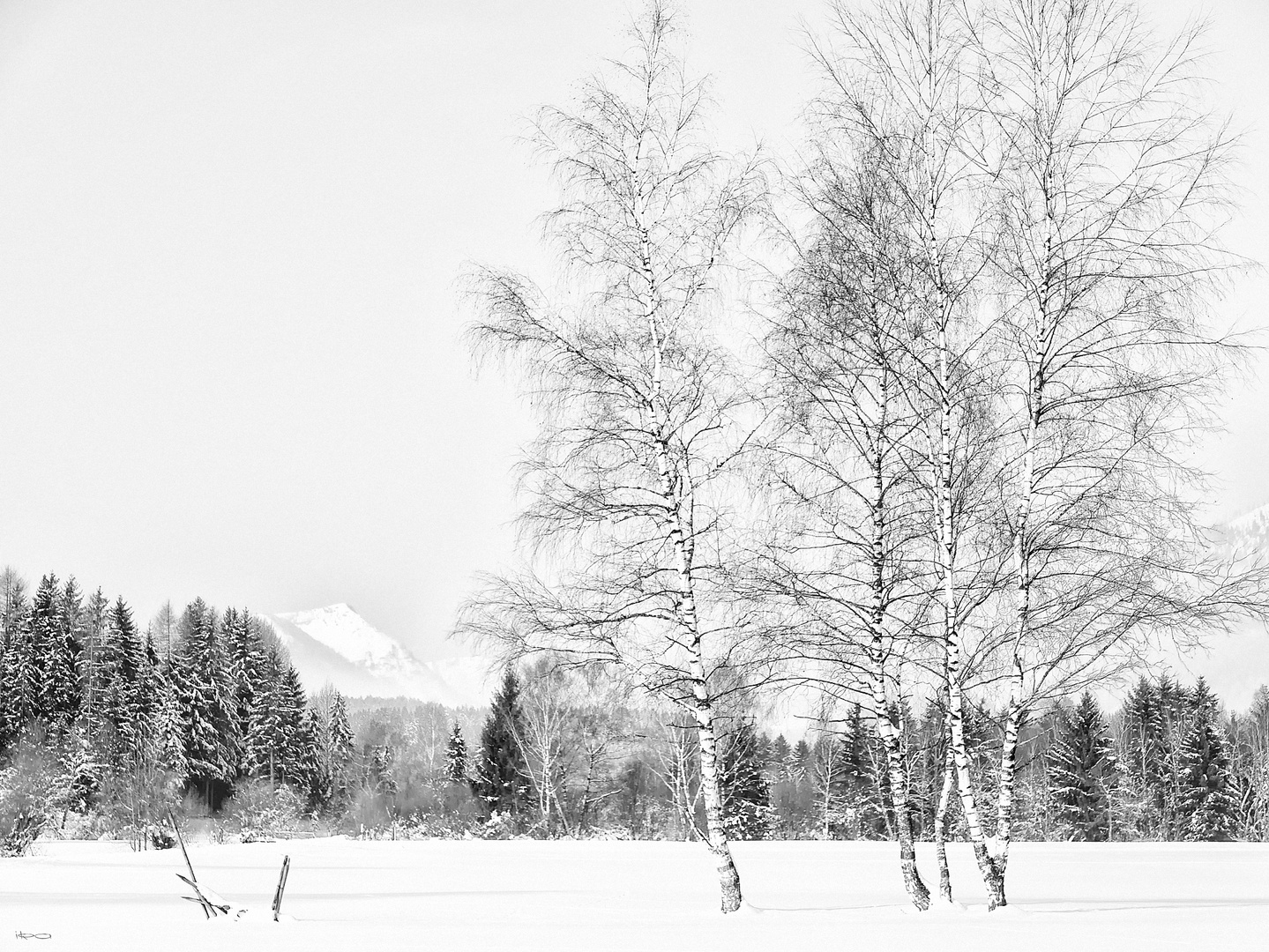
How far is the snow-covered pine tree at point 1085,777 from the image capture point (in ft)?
142

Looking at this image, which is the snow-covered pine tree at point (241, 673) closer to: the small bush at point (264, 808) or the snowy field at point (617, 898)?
the small bush at point (264, 808)

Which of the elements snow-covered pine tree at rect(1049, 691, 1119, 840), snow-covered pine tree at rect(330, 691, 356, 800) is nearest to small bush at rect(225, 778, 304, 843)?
snow-covered pine tree at rect(330, 691, 356, 800)

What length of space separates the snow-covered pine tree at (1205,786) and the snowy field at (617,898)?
10.7 metres

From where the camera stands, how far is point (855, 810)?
136 feet

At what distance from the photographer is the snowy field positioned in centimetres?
1005

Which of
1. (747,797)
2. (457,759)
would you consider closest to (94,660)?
(457,759)

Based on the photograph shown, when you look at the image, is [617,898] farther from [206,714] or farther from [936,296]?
[206,714]

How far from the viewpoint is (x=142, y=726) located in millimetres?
45500

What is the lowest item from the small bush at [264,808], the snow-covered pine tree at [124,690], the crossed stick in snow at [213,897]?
the small bush at [264,808]

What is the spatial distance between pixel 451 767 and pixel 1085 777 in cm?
2784

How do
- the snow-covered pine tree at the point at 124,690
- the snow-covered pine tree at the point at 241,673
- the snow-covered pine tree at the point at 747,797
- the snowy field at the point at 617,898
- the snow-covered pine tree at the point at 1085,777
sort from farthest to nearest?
the snow-covered pine tree at the point at 241,673, the snow-covered pine tree at the point at 124,690, the snow-covered pine tree at the point at 1085,777, the snow-covered pine tree at the point at 747,797, the snowy field at the point at 617,898

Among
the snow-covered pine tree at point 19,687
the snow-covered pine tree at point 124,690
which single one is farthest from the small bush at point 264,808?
the snow-covered pine tree at point 19,687

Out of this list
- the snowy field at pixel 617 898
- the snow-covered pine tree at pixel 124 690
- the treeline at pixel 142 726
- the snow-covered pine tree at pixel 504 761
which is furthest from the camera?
the snow-covered pine tree at pixel 124 690

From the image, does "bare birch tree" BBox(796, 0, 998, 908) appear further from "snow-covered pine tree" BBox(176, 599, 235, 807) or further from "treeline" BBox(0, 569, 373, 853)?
"snow-covered pine tree" BBox(176, 599, 235, 807)
